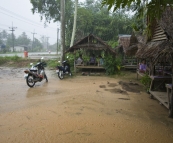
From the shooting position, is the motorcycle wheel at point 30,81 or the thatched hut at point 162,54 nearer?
the thatched hut at point 162,54

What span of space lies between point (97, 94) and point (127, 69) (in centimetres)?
959

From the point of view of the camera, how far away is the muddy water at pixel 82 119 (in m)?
3.60

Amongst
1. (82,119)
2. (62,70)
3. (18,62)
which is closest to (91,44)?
(62,70)

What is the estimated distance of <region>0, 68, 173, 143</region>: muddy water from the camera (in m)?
3.60

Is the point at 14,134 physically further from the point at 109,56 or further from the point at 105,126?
the point at 109,56

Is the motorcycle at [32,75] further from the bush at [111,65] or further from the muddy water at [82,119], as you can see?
the bush at [111,65]

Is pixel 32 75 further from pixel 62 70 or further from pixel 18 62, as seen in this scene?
pixel 18 62

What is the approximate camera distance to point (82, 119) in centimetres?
447

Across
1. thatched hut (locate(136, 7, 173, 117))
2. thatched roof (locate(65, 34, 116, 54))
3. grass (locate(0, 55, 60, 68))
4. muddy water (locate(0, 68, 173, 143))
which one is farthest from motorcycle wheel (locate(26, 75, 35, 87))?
grass (locate(0, 55, 60, 68))

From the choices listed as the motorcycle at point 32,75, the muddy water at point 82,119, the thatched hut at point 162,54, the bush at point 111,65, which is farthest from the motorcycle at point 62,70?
the thatched hut at point 162,54

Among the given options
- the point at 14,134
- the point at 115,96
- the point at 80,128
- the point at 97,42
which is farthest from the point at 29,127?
the point at 97,42

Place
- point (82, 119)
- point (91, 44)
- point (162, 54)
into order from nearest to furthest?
point (82, 119) → point (162, 54) → point (91, 44)

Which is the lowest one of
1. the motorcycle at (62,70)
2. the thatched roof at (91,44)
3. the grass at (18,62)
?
the motorcycle at (62,70)

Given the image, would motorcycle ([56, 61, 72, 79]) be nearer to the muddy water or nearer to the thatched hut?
the muddy water
